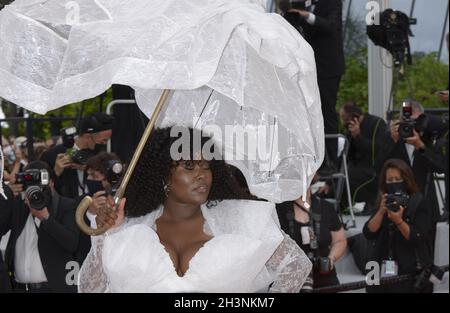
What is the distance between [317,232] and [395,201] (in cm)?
53

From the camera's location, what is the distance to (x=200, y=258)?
3.79 meters

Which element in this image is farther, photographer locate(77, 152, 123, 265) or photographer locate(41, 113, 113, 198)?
photographer locate(41, 113, 113, 198)

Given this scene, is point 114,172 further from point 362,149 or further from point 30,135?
point 362,149

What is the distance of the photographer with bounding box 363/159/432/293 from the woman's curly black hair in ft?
7.78

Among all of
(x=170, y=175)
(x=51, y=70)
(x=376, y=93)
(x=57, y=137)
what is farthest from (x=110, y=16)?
(x=376, y=93)

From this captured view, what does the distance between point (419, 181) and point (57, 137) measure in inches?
131

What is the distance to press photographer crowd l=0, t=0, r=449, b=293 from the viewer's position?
583 cm

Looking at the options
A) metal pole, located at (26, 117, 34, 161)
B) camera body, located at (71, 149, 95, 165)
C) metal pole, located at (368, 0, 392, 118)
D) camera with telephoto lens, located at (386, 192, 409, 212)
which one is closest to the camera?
camera with telephoto lens, located at (386, 192, 409, 212)

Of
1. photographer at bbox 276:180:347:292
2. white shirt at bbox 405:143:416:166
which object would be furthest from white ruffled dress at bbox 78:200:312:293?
white shirt at bbox 405:143:416:166

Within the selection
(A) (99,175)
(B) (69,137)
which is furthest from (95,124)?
(A) (99,175)

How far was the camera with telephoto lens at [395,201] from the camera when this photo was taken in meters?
6.01

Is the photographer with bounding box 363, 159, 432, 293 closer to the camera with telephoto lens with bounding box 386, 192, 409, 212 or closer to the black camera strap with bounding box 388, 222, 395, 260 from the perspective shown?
the black camera strap with bounding box 388, 222, 395, 260

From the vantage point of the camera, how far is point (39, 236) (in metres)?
5.86

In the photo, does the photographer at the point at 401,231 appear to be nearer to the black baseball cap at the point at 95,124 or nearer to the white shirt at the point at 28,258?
the black baseball cap at the point at 95,124
